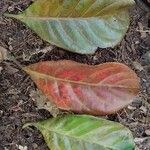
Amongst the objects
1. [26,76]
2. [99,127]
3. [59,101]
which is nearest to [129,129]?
[99,127]

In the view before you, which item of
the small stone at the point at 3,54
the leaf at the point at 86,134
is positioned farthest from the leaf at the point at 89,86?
the small stone at the point at 3,54

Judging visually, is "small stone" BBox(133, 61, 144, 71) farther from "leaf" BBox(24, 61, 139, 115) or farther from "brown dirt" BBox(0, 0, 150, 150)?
"leaf" BBox(24, 61, 139, 115)

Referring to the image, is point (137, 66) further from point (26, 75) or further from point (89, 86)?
point (26, 75)

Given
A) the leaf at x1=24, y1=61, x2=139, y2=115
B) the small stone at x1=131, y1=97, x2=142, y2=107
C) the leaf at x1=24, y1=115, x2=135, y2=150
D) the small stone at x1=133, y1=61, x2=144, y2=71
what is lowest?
the leaf at x1=24, y1=115, x2=135, y2=150

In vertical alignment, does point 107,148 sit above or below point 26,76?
below

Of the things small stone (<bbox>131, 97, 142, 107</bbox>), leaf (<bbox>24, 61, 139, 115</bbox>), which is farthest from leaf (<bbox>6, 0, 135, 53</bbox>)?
small stone (<bbox>131, 97, 142, 107</bbox>)

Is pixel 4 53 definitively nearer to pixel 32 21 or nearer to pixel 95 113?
pixel 32 21
